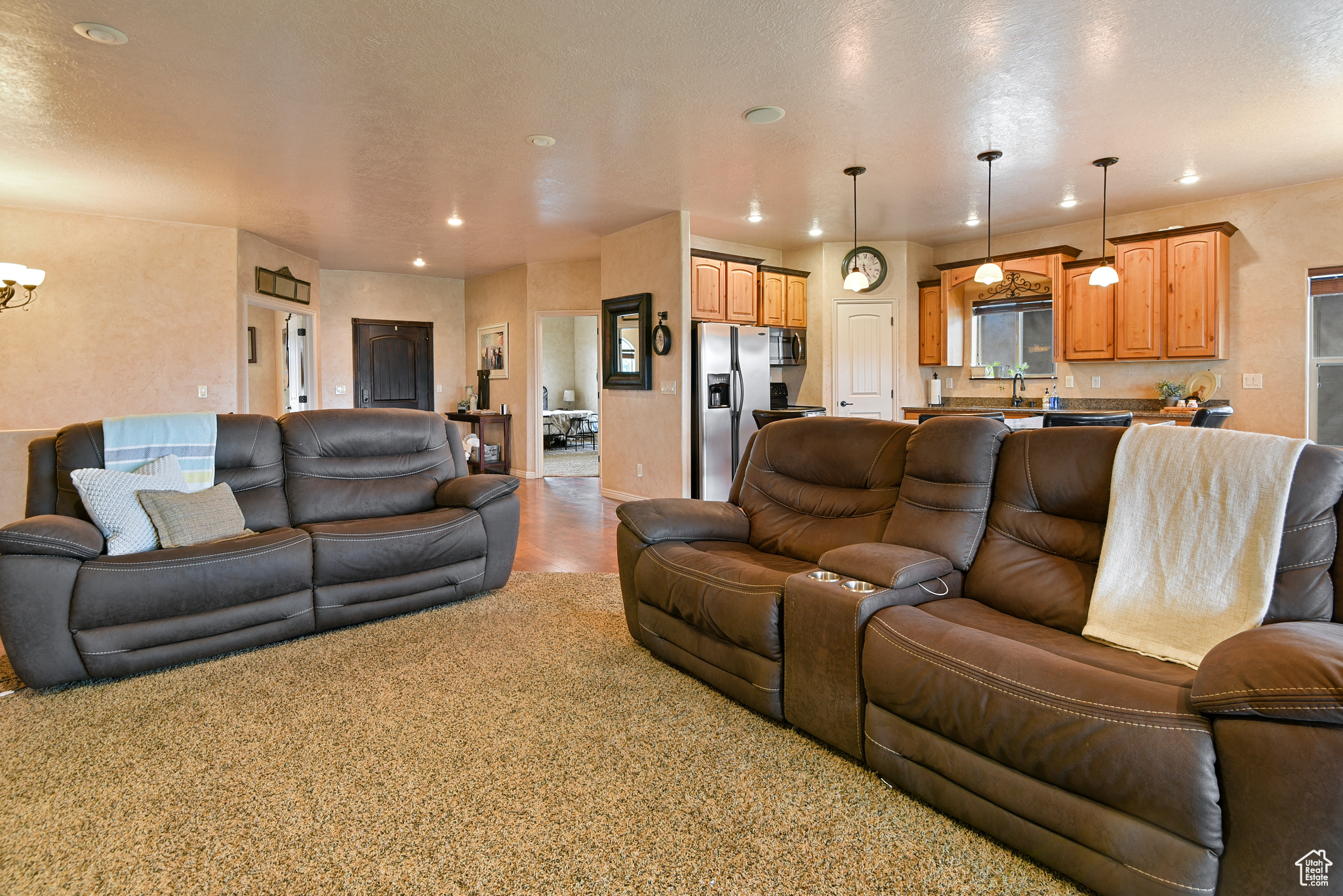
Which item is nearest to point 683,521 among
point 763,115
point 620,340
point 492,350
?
point 763,115

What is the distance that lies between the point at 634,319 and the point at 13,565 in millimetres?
5243

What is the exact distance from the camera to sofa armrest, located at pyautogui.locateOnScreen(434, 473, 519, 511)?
3.68m

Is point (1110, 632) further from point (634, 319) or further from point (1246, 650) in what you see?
point (634, 319)

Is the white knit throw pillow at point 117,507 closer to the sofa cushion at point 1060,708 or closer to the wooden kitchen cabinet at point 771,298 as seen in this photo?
the sofa cushion at point 1060,708

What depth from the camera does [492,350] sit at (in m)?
9.35

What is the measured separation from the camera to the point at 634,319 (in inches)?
274

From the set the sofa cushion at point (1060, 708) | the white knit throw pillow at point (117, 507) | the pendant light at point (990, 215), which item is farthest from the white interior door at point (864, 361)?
the white knit throw pillow at point (117, 507)

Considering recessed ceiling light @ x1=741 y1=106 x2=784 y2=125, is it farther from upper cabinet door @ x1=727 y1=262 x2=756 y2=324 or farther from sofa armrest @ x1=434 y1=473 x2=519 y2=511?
upper cabinet door @ x1=727 y1=262 x2=756 y2=324

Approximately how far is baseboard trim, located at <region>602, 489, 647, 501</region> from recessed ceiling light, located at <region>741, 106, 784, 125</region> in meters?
3.72

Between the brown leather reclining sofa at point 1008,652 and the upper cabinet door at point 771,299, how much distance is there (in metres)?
4.48

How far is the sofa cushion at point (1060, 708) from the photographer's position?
1297 mm
